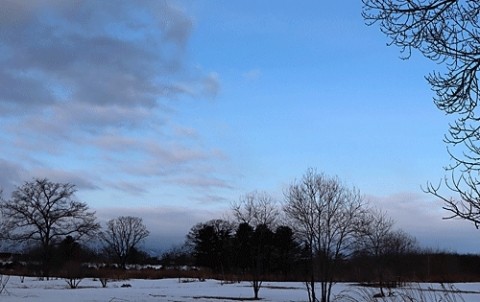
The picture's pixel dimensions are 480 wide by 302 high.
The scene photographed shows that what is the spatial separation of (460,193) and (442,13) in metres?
2.19

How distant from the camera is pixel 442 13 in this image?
6086mm

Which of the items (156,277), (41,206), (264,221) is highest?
(41,206)

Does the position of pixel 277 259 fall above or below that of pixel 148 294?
above

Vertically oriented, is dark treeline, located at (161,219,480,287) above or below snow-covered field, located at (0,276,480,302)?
above

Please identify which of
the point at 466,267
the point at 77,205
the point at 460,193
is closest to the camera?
the point at 460,193

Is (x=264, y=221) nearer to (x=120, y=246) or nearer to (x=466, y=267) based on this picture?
(x=466, y=267)

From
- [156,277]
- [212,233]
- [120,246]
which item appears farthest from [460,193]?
[120,246]

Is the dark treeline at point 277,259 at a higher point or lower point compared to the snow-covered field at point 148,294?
higher

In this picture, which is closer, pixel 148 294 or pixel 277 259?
pixel 148 294

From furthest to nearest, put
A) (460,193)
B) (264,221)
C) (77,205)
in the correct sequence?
(77,205)
(264,221)
(460,193)

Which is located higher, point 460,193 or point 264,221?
point 264,221

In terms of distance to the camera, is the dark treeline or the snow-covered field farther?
the dark treeline

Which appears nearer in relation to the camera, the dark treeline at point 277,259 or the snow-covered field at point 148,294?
the snow-covered field at point 148,294

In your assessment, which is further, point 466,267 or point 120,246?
point 120,246
